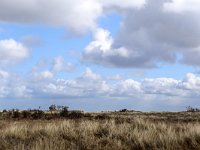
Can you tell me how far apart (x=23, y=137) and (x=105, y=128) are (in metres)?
3.73

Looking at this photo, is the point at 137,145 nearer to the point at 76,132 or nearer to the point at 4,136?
the point at 76,132

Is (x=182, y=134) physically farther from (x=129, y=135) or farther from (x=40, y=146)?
(x=40, y=146)

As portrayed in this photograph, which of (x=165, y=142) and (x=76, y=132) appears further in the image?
(x=76, y=132)

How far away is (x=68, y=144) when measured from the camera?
1808cm

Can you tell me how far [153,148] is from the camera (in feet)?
54.6

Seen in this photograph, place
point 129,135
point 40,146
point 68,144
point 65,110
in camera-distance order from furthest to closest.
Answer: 1. point 65,110
2. point 129,135
3. point 68,144
4. point 40,146

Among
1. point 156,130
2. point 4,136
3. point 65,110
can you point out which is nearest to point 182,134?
point 156,130

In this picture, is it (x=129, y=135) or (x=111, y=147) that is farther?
(x=129, y=135)

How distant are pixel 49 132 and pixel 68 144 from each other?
3.11 meters

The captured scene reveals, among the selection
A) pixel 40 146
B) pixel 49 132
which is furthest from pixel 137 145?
pixel 49 132

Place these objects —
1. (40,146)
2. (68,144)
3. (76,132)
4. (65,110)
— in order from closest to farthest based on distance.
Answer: (40,146) < (68,144) < (76,132) < (65,110)

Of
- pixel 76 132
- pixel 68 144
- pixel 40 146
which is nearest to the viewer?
pixel 40 146

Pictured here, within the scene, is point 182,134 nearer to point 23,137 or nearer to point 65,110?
point 23,137

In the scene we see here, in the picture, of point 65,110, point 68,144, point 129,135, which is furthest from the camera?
point 65,110
